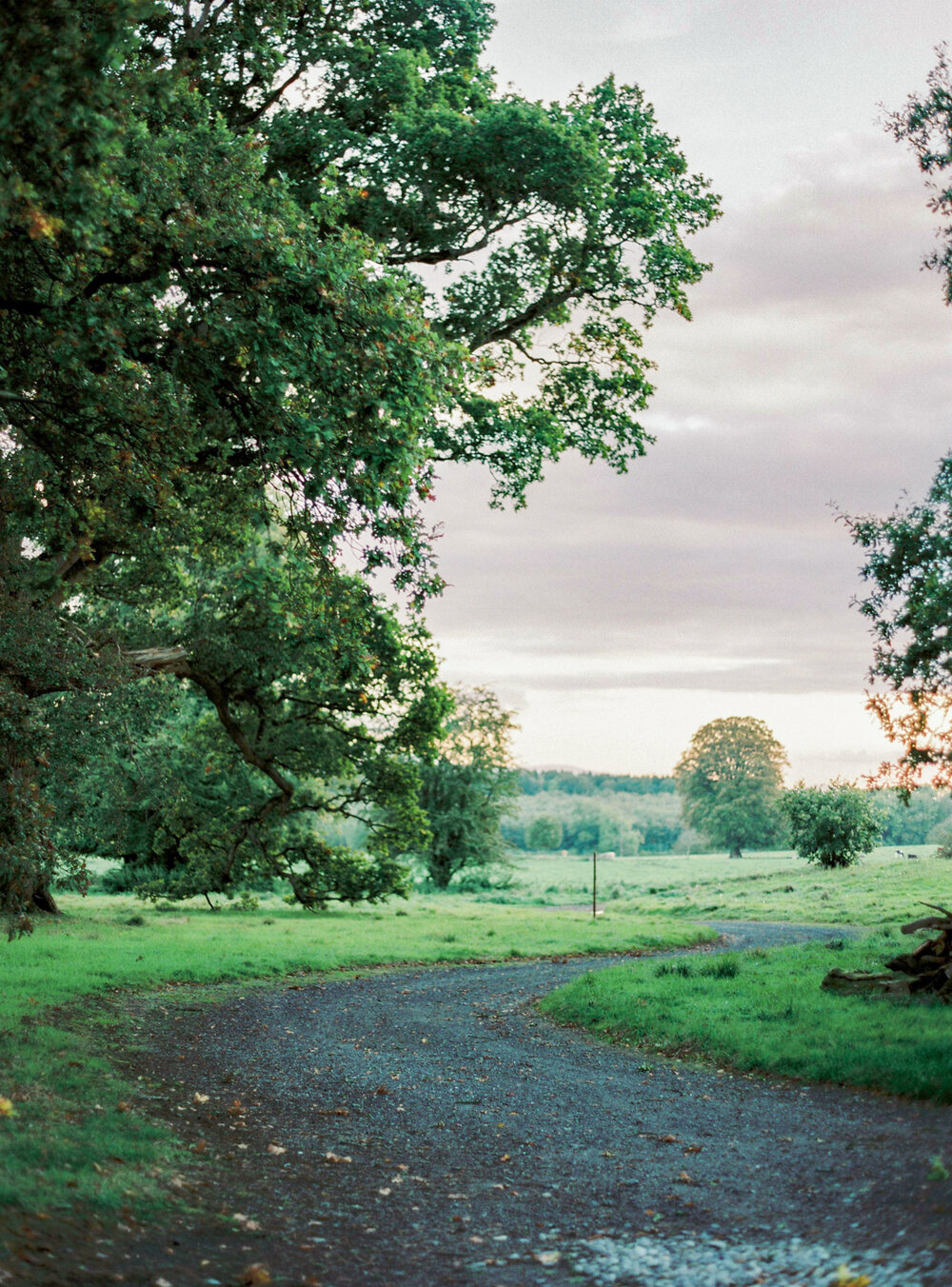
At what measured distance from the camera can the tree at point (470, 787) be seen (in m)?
51.0

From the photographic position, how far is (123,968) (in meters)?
17.3

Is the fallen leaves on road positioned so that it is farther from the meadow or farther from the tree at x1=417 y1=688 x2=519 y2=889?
the tree at x1=417 y1=688 x2=519 y2=889

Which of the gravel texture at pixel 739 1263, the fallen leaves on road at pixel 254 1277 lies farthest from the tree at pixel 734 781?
the fallen leaves on road at pixel 254 1277

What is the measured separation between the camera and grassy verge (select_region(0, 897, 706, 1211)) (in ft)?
21.6

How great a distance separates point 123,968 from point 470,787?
113 feet

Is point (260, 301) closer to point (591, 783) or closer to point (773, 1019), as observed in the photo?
point (773, 1019)

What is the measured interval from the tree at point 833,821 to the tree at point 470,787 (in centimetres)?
1409

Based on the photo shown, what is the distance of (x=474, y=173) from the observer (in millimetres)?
17156

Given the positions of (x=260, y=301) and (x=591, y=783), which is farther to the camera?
(x=591, y=783)

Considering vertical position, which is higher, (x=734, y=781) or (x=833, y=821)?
(x=734, y=781)

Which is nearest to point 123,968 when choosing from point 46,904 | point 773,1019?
point 46,904

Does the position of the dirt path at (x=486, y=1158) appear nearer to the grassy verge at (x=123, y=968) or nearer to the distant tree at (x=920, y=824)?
the grassy verge at (x=123, y=968)

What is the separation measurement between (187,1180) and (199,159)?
30.3 ft

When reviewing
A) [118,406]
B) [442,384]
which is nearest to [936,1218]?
[442,384]
